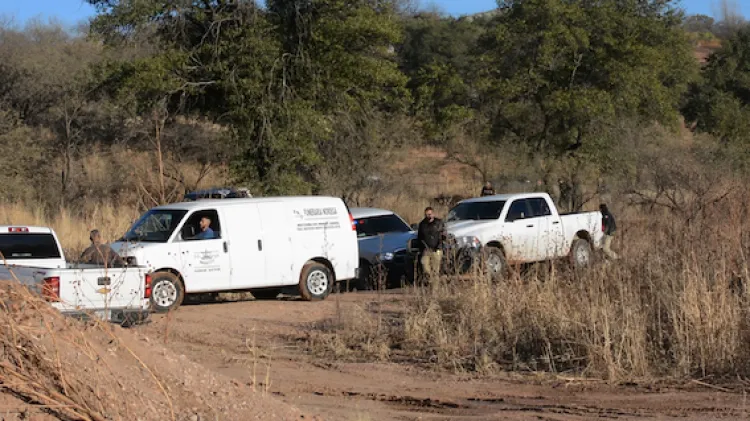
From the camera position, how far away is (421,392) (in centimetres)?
1009

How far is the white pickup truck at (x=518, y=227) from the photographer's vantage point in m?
20.0

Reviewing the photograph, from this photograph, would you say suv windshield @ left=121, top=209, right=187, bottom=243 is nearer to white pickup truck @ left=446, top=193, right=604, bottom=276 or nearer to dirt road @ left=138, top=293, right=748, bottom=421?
dirt road @ left=138, top=293, right=748, bottom=421

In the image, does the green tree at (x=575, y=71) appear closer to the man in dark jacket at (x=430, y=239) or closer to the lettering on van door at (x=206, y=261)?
the man in dark jacket at (x=430, y=239)

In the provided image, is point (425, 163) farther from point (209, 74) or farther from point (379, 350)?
point (379, 350)

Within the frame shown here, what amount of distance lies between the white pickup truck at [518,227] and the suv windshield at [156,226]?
539 centimetres

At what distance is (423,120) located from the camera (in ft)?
124

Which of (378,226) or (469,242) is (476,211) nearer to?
(469,242)

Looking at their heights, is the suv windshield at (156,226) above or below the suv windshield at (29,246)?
above

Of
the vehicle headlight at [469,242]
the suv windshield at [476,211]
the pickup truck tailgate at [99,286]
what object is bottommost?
the pickup truck tailgate at [99,286]

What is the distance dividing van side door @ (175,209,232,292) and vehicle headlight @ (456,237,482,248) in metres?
4.93

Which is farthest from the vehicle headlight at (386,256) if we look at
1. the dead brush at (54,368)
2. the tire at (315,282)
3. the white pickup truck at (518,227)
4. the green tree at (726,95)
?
the green tree at (726,95)

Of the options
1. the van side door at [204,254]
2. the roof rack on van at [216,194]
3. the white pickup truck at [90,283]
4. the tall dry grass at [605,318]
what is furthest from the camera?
the roof rack on van at [216,194]

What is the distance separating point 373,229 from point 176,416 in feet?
49.2

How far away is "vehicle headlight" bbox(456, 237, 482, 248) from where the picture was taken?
64.7 ft
